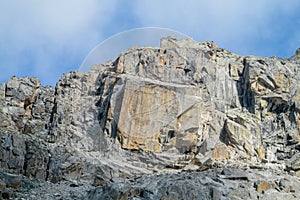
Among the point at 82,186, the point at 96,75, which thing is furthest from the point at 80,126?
the point at 82,186

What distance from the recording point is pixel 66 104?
7506cm

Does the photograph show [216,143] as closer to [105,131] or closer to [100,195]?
[105,131]

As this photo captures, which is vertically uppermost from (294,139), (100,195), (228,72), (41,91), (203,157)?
(228,72)

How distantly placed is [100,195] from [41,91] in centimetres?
3147

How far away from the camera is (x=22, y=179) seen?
186ft

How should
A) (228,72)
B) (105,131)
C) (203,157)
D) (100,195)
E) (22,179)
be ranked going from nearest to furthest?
(100,195)
(22,179)
(203,157)
(105,131)
(228,72)

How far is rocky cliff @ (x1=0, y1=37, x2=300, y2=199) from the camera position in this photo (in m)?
58.2

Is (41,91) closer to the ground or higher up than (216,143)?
higher up

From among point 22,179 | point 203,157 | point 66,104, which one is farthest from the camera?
point 66,104

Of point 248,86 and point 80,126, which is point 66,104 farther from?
point 248,86

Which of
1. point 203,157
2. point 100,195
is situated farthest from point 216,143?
point 100,195

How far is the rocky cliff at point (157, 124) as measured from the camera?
58.2 meters

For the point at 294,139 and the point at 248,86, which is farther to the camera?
the point at 248,86

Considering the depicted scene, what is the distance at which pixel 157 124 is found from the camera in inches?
2739
